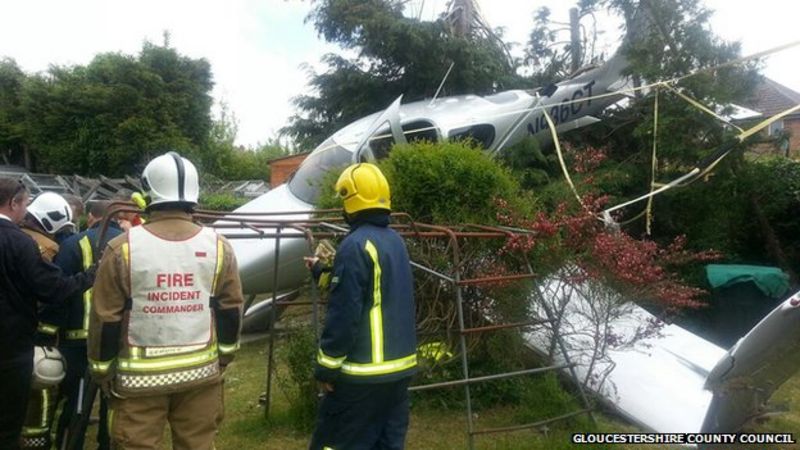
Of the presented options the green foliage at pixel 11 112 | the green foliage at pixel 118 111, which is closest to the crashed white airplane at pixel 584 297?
the green foliage at pixel 118 111

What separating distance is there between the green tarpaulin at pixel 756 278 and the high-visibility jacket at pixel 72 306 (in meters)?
7.21

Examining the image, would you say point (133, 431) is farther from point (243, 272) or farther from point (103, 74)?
point (103, 74)

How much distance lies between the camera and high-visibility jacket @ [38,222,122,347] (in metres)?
3.72

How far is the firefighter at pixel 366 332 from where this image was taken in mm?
2891

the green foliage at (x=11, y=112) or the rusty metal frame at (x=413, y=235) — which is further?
the green foliage at (x=11, y=112)

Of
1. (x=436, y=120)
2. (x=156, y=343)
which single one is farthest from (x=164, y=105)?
(x=156, y=343)

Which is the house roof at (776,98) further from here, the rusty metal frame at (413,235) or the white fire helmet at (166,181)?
the white fire helmet at (166,181)

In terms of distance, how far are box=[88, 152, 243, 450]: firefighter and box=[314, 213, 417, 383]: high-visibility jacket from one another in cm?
55

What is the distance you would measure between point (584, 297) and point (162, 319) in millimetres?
3391

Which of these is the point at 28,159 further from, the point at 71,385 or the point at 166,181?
the point at 166,181

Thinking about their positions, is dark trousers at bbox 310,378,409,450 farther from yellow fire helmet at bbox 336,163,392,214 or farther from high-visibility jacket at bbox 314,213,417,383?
yellow fire helmet at bbox 336,163,392,214

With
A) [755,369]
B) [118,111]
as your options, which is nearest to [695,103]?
[755,369]

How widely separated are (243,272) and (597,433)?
4179mm

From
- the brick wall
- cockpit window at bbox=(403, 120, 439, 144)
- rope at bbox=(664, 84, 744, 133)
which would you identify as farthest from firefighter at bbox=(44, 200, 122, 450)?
the brick wall
